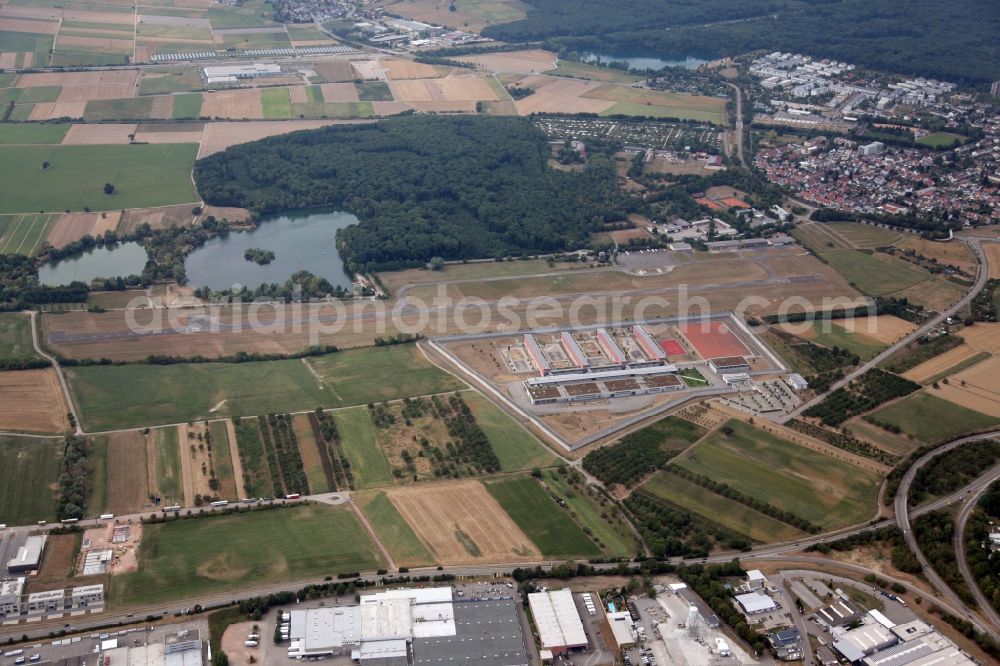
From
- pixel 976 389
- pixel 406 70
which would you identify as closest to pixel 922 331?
pixel 976 389

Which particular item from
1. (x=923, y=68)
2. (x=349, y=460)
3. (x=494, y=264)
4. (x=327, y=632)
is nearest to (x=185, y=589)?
(x=327, y=632)

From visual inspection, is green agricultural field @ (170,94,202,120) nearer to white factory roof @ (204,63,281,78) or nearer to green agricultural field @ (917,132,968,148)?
white factory roof @ (204,63,281,78)

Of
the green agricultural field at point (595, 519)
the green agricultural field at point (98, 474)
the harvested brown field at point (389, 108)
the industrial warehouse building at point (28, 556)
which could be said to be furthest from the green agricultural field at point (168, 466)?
the harvested brown field at point (389, 108)

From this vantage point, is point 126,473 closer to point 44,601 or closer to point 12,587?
point 12,587

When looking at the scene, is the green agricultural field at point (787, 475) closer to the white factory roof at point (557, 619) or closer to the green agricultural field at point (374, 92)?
the white factory roof at point (557, 619)

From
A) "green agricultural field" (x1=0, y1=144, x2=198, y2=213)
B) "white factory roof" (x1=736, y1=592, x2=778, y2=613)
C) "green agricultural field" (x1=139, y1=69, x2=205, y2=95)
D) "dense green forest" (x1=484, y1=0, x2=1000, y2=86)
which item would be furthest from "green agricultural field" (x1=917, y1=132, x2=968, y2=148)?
"green agricultural field" (x1=139, y1=69, x2=205, y2=95)

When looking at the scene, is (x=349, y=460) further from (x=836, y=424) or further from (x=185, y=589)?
(x=836, y=424)
